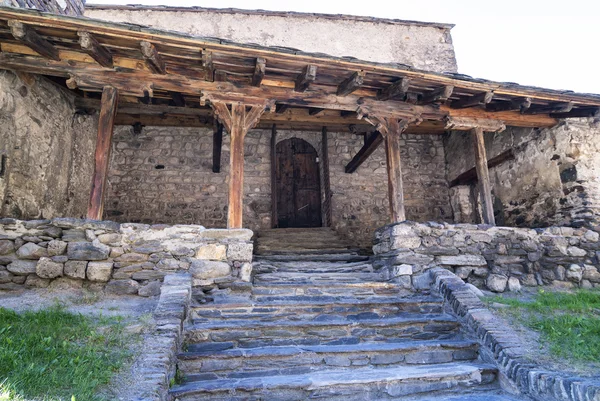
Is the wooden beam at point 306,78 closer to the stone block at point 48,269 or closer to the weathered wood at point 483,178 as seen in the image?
the weathered wood at point 483,178

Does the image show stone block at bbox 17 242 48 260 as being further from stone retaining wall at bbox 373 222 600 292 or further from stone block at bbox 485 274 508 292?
stone block at bbox 485 274 508 292

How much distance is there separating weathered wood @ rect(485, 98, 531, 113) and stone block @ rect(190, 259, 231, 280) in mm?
4975

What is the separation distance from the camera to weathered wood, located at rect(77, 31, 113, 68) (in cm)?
432

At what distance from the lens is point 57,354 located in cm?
263

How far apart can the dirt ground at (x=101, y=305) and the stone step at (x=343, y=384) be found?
601 millimetres

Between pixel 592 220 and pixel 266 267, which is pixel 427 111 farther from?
pixel 266 267

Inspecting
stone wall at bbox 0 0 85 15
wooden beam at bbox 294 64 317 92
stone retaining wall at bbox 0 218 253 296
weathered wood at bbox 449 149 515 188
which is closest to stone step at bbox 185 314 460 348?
stone retaining wall at bbox 0 218 253 296

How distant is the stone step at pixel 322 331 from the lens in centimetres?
346

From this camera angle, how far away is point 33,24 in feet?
13.9

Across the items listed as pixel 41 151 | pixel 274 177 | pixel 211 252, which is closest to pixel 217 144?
pixel 274 177

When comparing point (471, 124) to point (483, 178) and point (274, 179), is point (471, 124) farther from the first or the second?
point (274, 179)

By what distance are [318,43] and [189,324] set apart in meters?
7.93

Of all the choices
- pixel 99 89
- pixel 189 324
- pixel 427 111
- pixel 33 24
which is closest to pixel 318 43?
pixel 427 111

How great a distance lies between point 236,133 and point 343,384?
3.55 m
